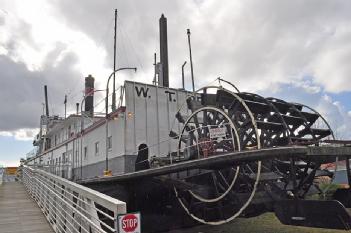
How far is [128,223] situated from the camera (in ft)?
10.8

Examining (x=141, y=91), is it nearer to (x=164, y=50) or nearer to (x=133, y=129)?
(x=133, y=129)

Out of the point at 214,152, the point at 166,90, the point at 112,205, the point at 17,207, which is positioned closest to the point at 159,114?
the point at 166,90

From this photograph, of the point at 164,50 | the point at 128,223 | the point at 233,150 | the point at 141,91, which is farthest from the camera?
the point at 164,50

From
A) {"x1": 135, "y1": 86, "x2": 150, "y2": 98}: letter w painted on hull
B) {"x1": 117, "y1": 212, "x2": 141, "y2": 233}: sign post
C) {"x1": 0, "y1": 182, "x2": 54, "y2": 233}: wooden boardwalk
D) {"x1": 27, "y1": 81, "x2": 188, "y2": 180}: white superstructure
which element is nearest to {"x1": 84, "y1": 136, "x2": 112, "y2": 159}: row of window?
{"x1": 27, "y1": 81, "x2": 188, "y2": 180}: white superstructure

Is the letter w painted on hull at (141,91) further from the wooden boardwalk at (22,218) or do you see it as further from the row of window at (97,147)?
the wooden boardwalk at (22,218)

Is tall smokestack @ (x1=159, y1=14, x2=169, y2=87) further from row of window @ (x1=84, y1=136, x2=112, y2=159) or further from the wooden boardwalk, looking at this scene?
the wooden boardwalk

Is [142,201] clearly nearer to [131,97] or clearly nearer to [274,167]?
[131,97]

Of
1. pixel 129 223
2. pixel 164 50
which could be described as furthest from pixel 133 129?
pixel 129 223

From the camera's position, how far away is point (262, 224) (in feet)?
42.3

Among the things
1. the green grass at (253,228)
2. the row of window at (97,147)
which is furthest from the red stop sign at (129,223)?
the row of window at (97,147)

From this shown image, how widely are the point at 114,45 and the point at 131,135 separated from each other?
440cm

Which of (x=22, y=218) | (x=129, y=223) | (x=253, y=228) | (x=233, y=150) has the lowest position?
(x=253, y=228)

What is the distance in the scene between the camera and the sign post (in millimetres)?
3264

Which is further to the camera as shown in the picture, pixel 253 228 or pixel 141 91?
pixel 253 228
